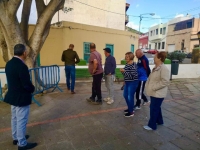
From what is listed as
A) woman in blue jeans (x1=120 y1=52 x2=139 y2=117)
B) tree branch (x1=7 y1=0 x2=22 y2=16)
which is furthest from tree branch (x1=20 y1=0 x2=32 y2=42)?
woman in blue jeans (x1=120 y1=52 x2=139 y2=117)

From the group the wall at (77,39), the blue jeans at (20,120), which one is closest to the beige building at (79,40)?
the wall at (77,39)

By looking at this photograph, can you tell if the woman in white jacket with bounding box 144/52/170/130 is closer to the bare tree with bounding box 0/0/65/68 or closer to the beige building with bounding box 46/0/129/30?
the bare tree with bounding box 0/0/65/68

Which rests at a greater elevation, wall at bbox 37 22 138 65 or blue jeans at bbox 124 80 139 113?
wall at bbox 37 22 138 65

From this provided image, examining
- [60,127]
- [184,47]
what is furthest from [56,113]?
[184,47]

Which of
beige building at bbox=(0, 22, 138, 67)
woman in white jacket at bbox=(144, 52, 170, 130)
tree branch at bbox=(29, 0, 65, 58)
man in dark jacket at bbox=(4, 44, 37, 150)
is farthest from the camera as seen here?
beige building at bbox=(0, 22, 138, 67)

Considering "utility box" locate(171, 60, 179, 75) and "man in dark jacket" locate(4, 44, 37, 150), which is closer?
"man in dark jacket" locate(4, 44, 37, 150)

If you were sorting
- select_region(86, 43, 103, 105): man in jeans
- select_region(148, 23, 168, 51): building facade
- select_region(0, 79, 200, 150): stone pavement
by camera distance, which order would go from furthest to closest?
1. select_region(148, 23, 168, 51): building facade
2. select_region(86, 43, 103, 105): man in jeans
3. select_region(0, 79, 200, 150): stone pavement

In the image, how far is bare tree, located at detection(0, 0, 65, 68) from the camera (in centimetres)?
393

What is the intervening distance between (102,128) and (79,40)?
741cm

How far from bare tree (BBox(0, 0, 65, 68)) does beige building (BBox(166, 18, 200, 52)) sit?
109 ft

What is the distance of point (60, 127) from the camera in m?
3.12

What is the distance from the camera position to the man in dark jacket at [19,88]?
2.11m

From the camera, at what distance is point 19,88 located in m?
2.19

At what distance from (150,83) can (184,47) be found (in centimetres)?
3533
